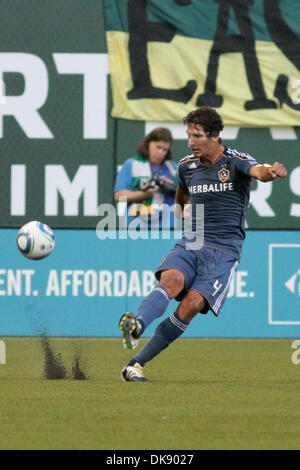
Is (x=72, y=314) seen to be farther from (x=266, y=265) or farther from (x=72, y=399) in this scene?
(x=72, y=399)

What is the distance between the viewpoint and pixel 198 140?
317 inches

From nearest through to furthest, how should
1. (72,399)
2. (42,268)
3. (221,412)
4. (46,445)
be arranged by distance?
1. (46,445)
2. (221,412)
3. (72,399)
4. (42,268)

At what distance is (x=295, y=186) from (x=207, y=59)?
1.81m

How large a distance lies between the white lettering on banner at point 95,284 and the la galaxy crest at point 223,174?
4.52m

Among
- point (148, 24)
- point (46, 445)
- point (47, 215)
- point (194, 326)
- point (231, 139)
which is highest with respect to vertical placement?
point (148, 24)

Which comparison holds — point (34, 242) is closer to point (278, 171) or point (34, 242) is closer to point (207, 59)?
point (278, 171)

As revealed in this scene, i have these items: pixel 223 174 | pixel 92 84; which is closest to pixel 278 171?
pixel 223 174

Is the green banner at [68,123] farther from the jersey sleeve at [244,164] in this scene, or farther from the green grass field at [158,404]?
the jersey sleeve at [244,164]

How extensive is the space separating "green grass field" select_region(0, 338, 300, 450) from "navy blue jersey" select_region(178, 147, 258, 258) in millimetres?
1094

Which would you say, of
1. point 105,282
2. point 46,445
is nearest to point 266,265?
point 105,282

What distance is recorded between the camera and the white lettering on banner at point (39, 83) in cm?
1270

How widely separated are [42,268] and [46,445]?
23.8ft

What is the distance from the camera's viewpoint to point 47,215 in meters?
12.7

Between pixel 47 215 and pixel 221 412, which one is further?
pixel 47 215
